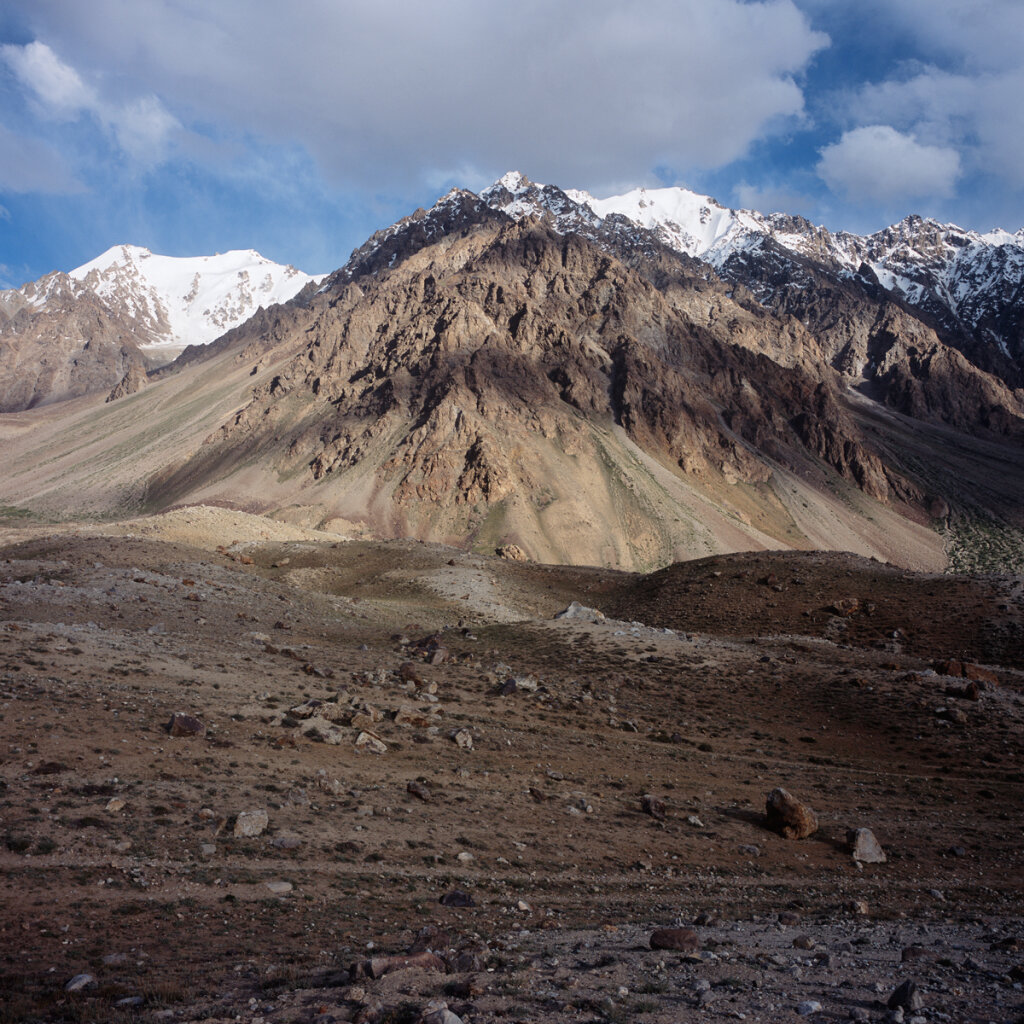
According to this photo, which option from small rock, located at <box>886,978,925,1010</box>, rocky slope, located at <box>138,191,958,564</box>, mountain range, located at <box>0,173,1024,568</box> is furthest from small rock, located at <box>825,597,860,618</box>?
rocky slope, located at <box>138,191,958,564</box>

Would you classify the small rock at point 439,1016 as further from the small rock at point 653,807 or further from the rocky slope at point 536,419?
the rocky slope at point 536,419

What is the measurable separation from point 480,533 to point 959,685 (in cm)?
7055

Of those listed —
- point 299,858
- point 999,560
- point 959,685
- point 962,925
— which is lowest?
point 299,858

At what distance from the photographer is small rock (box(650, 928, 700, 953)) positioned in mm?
7523

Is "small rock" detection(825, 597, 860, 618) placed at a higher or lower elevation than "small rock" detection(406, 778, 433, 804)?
higher

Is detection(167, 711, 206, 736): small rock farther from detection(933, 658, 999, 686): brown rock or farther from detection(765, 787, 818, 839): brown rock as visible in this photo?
detection(933, 658, 999, 686): brown rock

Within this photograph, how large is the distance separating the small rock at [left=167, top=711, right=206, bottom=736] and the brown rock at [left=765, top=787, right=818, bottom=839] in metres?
11.9

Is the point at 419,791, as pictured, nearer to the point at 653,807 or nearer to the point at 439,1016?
the point at 653,807

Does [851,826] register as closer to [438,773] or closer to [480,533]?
[438,773]

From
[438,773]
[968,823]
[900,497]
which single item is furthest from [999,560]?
[438,773]

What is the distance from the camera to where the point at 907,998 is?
5.68m

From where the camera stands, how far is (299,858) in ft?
31.9

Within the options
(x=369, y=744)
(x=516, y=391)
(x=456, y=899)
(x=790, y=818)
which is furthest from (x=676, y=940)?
(x=516, y=391)

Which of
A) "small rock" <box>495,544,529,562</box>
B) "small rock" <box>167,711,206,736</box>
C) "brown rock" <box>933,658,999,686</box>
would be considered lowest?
"small rock" <box>167,711,206,736</box>
